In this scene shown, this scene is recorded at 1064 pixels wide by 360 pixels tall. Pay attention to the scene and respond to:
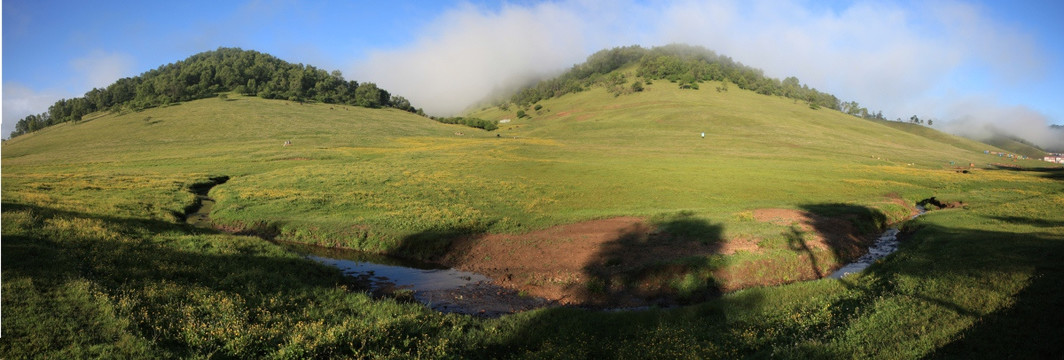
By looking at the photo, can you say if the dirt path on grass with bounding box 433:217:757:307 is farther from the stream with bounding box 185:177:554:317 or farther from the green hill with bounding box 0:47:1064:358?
the stream with bounding box 185:177:554:317

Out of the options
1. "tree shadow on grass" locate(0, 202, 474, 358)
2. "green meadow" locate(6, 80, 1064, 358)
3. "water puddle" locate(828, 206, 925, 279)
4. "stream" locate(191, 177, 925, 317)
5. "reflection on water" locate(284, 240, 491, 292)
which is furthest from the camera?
"water puddle" locate(828, 206, 925, 279)

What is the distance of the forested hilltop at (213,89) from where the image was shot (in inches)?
5320

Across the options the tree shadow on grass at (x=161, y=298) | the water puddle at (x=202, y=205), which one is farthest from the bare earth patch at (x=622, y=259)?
the water puddle at (x=202, y=205)

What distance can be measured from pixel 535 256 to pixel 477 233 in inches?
204

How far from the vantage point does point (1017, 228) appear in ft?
84.2

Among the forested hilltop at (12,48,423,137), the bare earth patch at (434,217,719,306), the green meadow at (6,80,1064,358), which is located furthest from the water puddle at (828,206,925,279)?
the forested hilltop at (12,48,423,137)

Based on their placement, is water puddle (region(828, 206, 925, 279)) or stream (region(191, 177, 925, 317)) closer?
stream (region(191, 177, 925, 317))

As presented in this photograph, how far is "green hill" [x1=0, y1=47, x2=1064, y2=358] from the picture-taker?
12.9 metres

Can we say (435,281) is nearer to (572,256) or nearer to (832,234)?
(572,256)

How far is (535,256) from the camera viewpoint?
25.1 metres

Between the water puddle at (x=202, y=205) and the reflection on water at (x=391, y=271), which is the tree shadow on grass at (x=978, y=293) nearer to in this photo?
the reflection on water at (x=391, y=271)

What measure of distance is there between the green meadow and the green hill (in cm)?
10

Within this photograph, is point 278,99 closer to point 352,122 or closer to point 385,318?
point 352,122

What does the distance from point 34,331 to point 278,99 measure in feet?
518
